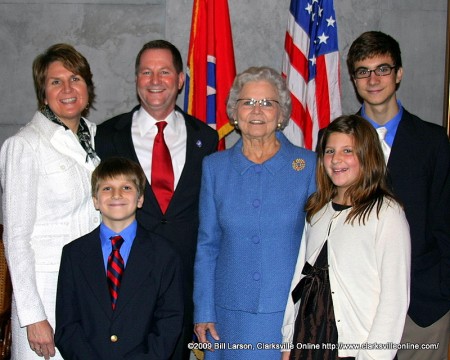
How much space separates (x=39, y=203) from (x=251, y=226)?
3.55ft

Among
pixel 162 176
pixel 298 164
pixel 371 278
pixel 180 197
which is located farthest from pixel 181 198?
pixel 371 278

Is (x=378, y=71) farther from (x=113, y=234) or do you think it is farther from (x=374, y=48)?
(x=113, y=234)

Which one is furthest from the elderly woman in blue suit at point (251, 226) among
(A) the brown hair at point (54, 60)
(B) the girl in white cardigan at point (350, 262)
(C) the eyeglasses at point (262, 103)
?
(A) the brown hair at point (54, 60)

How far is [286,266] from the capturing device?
3.04m

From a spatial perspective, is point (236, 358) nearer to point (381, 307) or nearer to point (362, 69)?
point (381, 307)

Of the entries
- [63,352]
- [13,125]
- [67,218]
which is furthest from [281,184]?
[13,125]

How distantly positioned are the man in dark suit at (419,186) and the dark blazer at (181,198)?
1.03m

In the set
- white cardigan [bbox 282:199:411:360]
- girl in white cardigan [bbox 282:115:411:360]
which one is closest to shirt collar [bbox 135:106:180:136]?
girl in white cardigan [bbox 282:115:411:360]

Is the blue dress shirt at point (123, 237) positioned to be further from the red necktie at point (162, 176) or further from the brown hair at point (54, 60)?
the brown hair at point (54, 60)

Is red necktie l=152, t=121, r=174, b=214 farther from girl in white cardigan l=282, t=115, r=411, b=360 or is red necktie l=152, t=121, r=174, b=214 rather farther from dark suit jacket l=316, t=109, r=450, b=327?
dark suit jacket l=316, t=109, r=450, b=327

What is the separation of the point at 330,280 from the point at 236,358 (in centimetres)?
70

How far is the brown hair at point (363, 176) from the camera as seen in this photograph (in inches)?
107

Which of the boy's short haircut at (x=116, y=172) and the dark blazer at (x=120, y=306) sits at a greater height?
the boy's short haircut at (x=116, y=172)

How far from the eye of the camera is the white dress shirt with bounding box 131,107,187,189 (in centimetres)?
351
